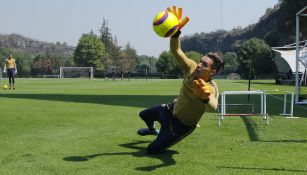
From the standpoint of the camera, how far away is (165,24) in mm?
6758

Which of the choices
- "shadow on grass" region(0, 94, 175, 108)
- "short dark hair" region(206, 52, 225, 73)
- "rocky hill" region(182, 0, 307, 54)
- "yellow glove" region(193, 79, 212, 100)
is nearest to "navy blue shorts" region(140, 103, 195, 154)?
"short dark hair" region(206, 52, 225, 73)

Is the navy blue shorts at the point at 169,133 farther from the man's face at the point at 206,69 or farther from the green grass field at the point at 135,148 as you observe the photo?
the man's face at the point at 206,69

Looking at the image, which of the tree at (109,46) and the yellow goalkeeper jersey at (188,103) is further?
the tree at (109,46)

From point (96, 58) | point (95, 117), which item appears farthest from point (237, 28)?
point (95, 117)

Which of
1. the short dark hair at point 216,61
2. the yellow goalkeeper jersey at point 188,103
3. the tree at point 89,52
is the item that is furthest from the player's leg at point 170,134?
the tree at point 89,52

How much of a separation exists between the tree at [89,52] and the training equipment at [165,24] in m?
100

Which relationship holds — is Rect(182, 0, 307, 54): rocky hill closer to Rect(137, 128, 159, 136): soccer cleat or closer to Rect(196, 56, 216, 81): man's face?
Rect(137, 128, 159, 136): soccer cleat

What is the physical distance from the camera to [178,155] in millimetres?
→ 7258

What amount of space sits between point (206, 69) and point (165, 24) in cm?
92

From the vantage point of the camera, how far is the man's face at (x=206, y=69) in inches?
259

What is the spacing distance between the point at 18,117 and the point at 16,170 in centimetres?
599

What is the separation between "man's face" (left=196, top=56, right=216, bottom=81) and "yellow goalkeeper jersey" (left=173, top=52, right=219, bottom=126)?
17 cm

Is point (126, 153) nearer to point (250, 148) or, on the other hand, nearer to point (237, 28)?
point (250, 148)

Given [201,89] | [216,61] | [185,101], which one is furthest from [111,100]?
[201,89]
